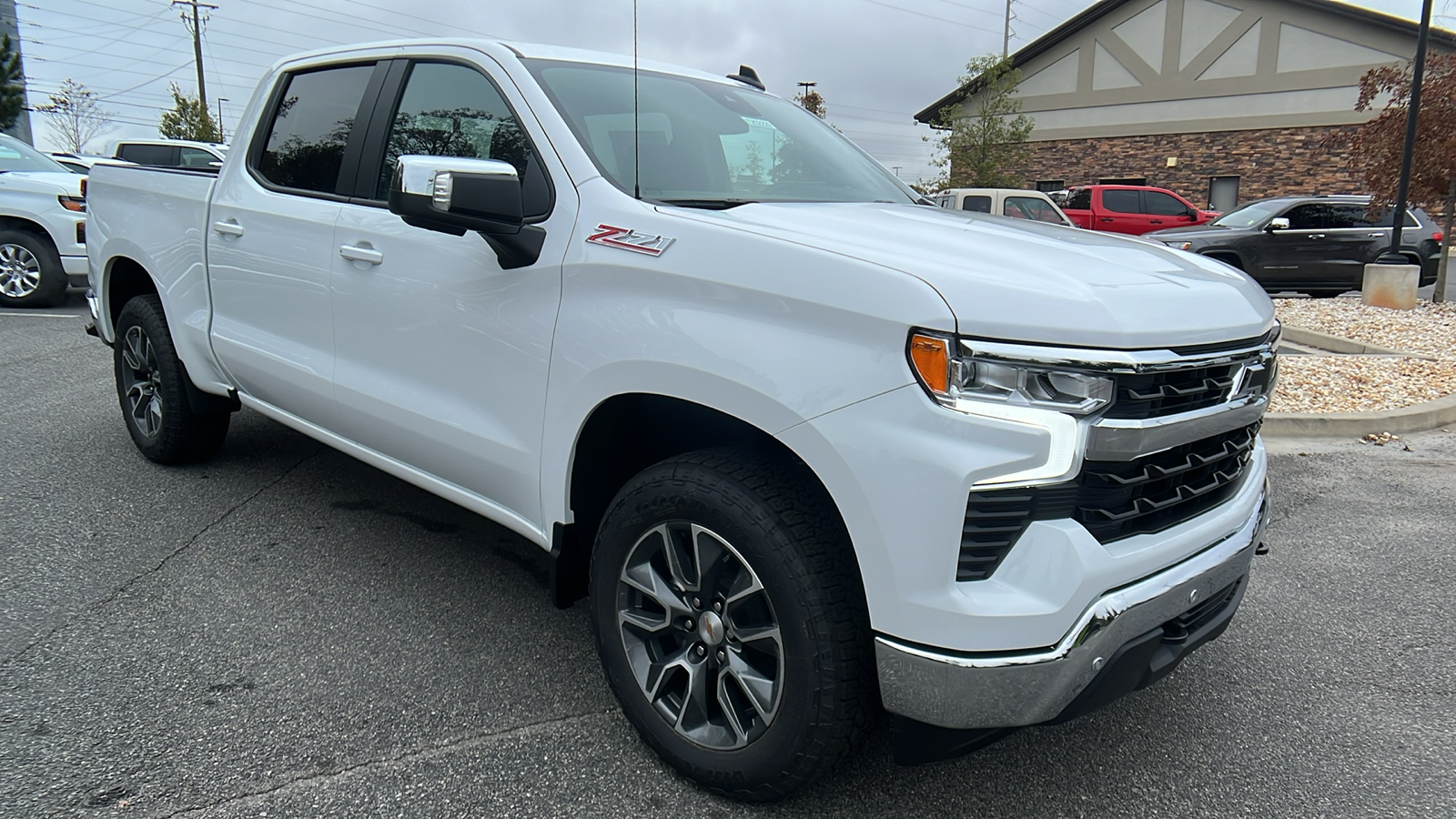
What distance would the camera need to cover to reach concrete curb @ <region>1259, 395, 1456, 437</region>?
6.20 m

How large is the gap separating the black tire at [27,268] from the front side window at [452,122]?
9.14 meters

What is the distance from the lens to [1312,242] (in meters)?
14.1

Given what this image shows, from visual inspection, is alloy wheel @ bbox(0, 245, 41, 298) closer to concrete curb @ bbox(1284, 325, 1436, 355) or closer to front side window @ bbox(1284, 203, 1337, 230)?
concrete curb @ bbox(1284, 325, 1436, 355)

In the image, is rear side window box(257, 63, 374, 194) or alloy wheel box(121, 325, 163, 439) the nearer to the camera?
rear side window box(257, 63, 374, 194)

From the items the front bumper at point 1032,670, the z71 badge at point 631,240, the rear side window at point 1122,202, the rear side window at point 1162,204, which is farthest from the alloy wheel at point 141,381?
the rear side window at point 1162,204

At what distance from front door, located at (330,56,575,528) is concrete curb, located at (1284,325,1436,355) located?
883 centimetres

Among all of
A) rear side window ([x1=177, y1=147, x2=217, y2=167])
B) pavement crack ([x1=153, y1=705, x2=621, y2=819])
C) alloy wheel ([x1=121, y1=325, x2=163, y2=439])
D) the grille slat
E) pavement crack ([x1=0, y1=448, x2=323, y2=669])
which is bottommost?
pavement crack ([x1=153, y1=705, x2=621, y2=819])

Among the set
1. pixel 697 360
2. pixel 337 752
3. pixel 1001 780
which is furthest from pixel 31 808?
pixel 1001 780

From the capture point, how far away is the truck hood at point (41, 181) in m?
9.70

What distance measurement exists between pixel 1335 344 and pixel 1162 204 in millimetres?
12110

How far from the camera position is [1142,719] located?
Result: 9.05ft

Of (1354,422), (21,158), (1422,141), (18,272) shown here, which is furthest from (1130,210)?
(18,272)

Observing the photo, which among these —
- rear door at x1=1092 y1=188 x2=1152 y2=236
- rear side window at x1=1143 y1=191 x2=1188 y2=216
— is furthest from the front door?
rear side window at x1=1143 y1=191 x2=1188 y2=216

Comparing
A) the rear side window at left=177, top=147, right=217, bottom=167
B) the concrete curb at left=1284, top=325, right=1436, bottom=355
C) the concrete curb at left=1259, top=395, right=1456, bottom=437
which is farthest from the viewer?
the rear side window at left=177, top=147, right=217, bottom=167
